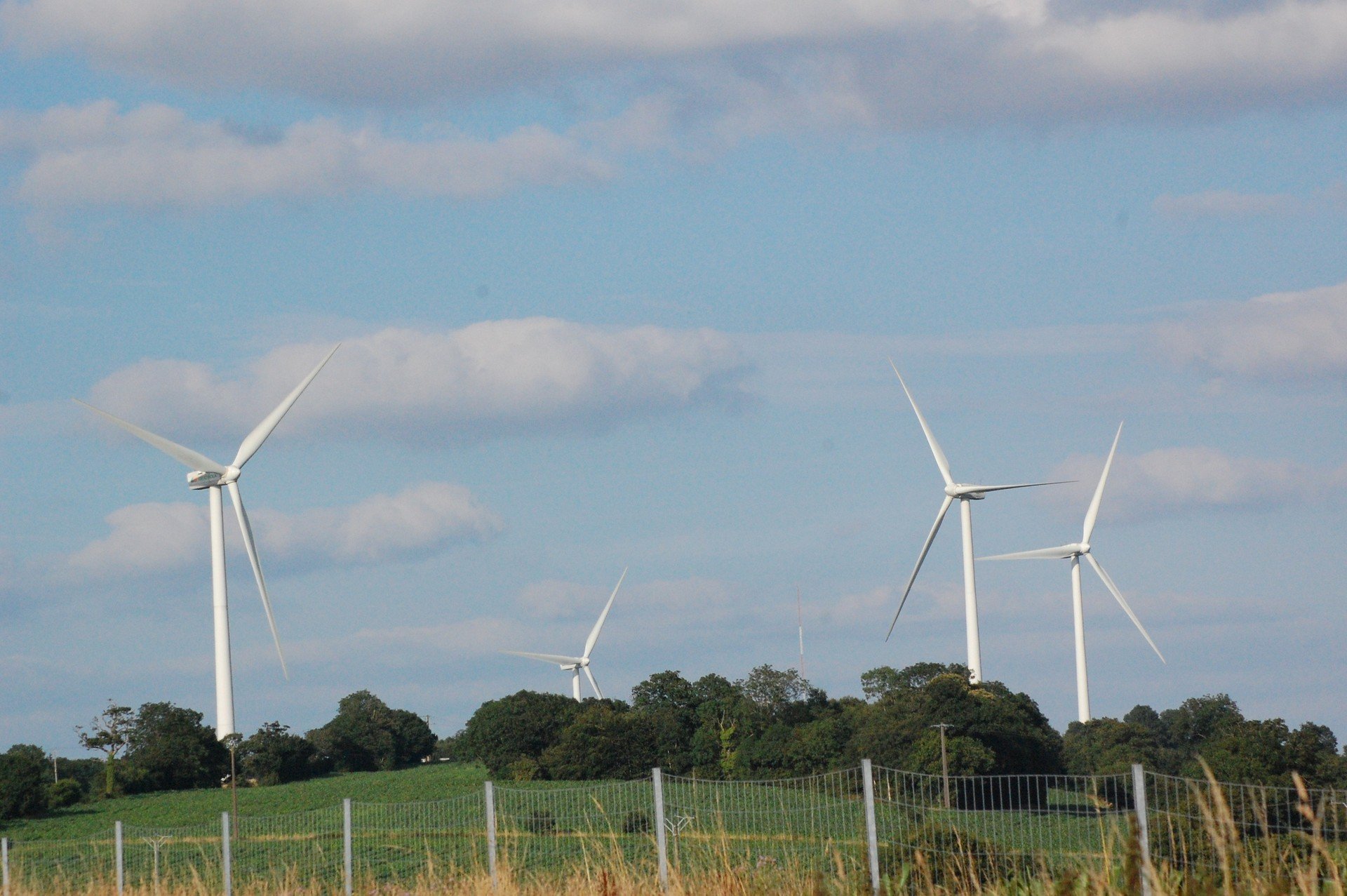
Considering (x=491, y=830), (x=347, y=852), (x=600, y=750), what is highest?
A: (x=491, y=830)

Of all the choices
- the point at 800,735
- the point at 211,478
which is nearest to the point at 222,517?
the point at 211,478

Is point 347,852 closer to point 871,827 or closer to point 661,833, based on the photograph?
point 661,833

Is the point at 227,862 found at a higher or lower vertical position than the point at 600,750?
higher

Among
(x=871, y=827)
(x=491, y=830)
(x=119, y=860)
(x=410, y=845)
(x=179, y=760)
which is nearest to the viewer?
(x=871, y=827)

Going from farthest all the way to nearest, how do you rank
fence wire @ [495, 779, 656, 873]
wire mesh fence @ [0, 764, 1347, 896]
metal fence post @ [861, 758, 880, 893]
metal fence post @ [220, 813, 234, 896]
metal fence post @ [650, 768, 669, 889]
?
metal fence post @ [220, 813, 234, 896], fence wire @ [495, 779, 656, 873], metal fence post @ [650, 768, 669, 889], metal fence post @ [861, 758, 880, 893], wire mesh fence @ [0, 764, 1347, 896]

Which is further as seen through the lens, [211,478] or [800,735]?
[800,735]

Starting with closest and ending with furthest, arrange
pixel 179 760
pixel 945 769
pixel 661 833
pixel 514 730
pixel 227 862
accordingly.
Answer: pixel 661 833 < pixel 227 862 < pixel 945 769 < pixel 179 760 < pixel 514 730

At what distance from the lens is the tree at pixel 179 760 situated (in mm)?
79375

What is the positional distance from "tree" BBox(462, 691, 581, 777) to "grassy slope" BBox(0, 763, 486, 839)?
2000 mm

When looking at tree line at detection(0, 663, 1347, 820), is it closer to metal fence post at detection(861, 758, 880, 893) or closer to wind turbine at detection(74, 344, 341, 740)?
wind turbine at detection(74, 344, 341, 740)

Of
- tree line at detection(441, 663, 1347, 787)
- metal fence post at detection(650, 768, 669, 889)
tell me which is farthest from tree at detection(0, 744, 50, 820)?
metal fence post at detection(650, 768, 669, 889)

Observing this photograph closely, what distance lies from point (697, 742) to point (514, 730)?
457 inches

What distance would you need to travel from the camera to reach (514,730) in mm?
88750

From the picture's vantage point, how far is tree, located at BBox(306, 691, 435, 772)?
10450cm
